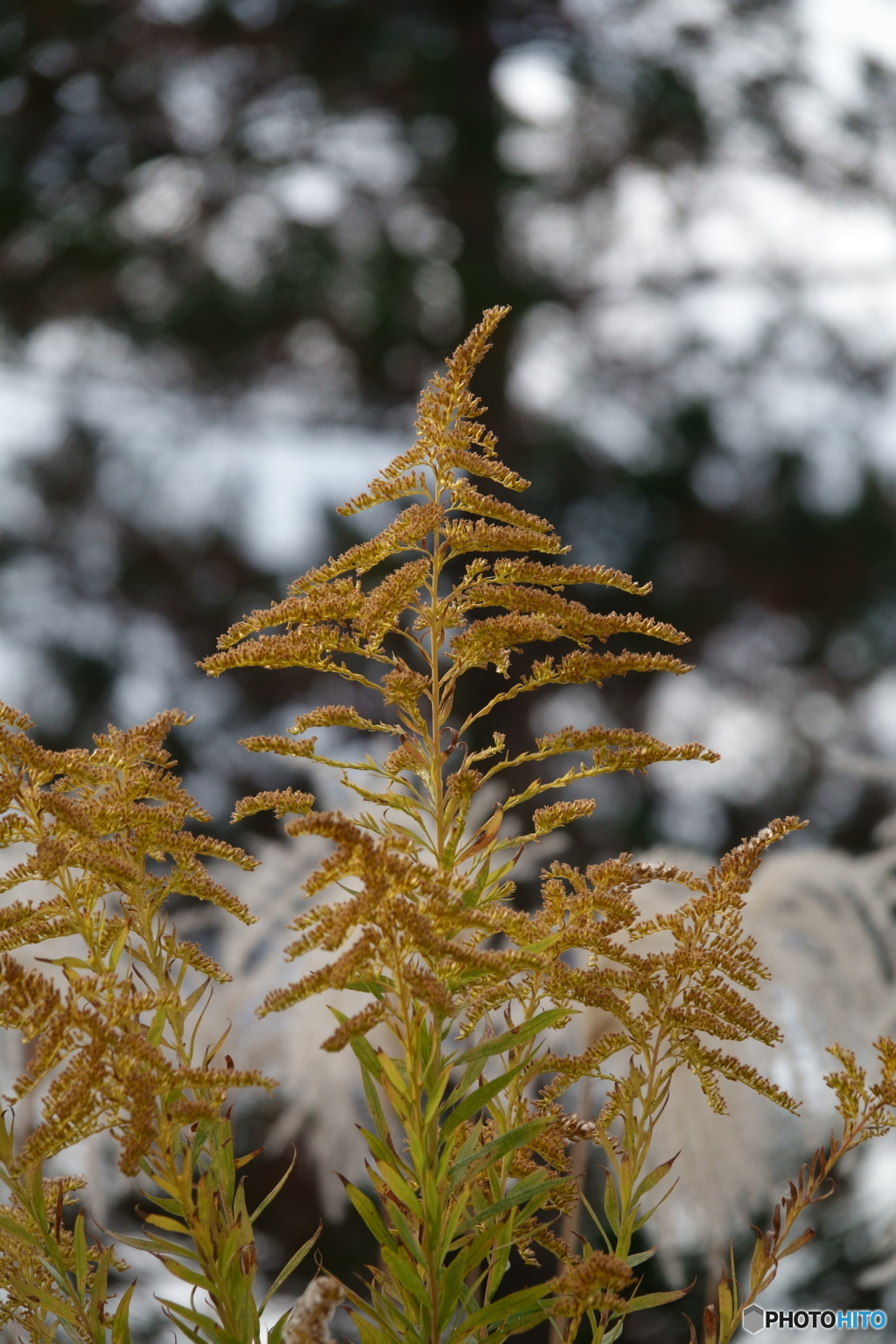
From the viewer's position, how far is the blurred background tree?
249 centimetres

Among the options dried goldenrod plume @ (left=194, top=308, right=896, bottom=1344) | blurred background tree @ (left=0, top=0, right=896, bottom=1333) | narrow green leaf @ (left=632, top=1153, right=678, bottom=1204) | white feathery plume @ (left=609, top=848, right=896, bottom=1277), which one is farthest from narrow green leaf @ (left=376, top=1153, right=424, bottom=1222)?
blurred background tree @ (left=0, top=0, right=896, bottom=1333)

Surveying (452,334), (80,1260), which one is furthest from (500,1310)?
(452,334)

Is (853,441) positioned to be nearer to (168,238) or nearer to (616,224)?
(616,224)

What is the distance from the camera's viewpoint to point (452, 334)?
255 cm

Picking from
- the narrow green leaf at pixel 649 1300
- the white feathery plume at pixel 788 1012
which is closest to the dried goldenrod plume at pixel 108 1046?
the narrow green leaf at pixel 649 1300

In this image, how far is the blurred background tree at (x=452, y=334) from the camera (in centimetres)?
249

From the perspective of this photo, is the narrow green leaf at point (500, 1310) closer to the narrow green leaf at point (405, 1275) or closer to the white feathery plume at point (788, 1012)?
the narrow green leaf at point (405, 1275)

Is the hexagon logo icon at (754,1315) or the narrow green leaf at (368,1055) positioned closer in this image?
the narrow green leaf at (368,1055)

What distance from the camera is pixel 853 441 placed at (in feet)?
8.84

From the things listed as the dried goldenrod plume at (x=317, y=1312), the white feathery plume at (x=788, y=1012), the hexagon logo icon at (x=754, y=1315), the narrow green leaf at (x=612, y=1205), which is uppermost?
the dried goldenrod plume at (x=317, y=1312)

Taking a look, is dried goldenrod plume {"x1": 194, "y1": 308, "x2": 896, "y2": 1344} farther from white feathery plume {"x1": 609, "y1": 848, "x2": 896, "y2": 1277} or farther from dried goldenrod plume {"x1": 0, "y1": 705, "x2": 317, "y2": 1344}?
white feathery plume {"x1": 609, "y1": 848, "x2": 896, "y2": 1277}

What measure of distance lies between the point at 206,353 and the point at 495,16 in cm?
102

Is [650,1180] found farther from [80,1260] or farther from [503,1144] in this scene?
[80,1260]

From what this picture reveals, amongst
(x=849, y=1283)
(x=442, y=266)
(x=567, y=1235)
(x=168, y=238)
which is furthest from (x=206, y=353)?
(x=849, y=1283)
